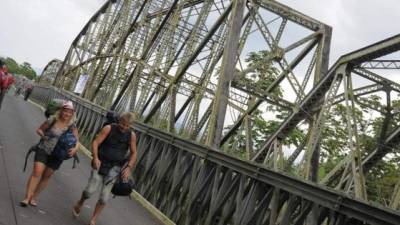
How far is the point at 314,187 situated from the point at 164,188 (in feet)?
15.3

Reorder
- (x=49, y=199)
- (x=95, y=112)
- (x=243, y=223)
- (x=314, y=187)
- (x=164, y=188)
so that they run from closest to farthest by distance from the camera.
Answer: (x=314, y=187) → (x=243, y=223) → (x=49, y=199) → (x=164, y=188) → (x=95, y=112)

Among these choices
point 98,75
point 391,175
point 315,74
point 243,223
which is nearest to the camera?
point 243,223

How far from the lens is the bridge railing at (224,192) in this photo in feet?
18.8

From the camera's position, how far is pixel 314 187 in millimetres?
6047

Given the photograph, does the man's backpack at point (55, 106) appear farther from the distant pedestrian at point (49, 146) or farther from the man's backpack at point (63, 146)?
the man's backpack at point (63, 146)

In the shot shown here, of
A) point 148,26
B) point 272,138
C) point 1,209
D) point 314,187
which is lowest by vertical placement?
point 1,209

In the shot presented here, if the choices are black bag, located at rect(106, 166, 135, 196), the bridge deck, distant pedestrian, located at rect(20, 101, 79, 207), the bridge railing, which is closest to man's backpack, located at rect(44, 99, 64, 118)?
distant pedestrian, located at rect(20, 101, 79, 207)

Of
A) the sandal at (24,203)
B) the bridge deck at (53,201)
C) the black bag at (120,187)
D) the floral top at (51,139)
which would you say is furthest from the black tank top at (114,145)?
the sandal at (24,203)

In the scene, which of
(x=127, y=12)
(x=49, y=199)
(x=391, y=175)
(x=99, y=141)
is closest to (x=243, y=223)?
(x=99, y=141)

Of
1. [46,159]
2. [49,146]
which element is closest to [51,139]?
[49,146]

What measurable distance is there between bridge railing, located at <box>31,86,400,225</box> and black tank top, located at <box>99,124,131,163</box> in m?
1.75

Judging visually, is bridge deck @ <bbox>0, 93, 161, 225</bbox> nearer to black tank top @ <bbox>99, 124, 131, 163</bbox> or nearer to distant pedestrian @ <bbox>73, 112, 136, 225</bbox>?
distant pedestrian @ <bbox>73, 112, 136, 225</bbox>

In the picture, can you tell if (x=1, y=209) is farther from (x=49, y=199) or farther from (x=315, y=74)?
(x=315, y=74)

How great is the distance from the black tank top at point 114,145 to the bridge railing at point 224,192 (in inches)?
68.8
